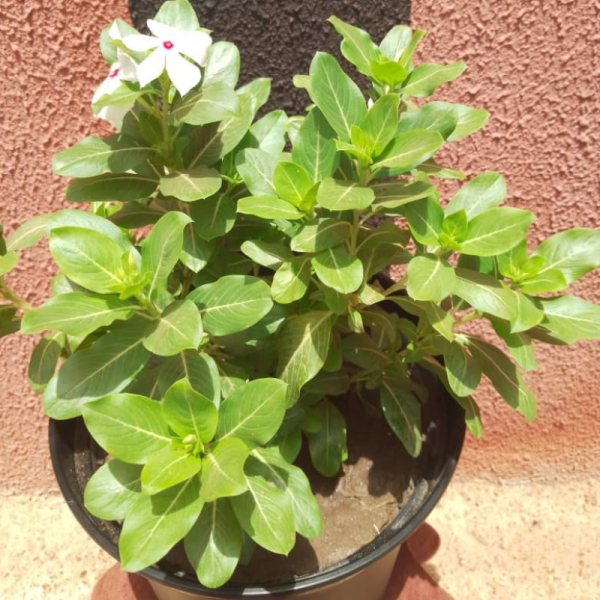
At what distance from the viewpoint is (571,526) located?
1.36m

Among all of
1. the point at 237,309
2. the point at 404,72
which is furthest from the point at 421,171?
the point at 237,309

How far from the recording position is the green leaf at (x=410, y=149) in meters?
0.60

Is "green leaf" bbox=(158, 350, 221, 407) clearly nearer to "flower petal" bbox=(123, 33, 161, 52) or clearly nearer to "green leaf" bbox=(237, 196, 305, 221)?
"green leaf" bbox=(237, 196, 305, 221)

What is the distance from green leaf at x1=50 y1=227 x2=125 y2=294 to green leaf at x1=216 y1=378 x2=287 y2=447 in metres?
0.16

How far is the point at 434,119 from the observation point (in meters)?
0.65

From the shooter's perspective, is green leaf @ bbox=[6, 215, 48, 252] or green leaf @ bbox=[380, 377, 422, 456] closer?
green leaf @ bbox=[6, 215, 48, 252]

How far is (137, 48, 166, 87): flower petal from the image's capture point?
23.2 inches

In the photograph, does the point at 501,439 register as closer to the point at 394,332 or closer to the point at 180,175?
the point at 394,332

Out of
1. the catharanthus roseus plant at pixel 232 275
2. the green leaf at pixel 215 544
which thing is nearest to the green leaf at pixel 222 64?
the catharanthus roseus plant at pixel 232 275

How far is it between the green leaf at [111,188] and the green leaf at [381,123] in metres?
0.24

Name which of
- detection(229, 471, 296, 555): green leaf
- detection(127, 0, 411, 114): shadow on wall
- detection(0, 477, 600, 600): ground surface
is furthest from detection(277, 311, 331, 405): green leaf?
detection(0, 477, 600, 600): ground surface

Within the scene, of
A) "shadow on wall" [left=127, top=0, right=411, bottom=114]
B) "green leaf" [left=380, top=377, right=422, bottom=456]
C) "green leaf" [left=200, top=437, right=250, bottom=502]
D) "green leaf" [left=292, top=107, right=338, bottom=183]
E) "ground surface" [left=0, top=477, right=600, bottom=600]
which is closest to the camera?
"green leaf" [left=200, top=437, right=250, bottom=502]

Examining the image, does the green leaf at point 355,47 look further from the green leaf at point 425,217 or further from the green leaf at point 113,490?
the green leaf at point 113,490

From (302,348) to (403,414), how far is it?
0.65 ft
